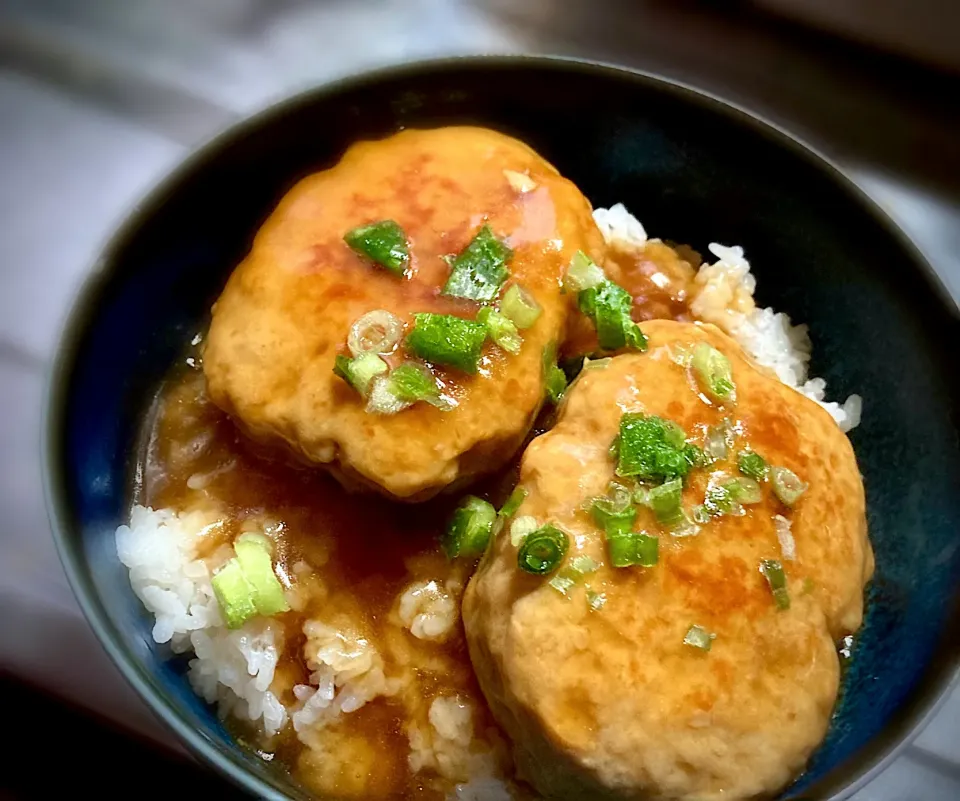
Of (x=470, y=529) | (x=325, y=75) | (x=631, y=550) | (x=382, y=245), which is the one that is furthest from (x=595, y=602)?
(x=325, y=75)

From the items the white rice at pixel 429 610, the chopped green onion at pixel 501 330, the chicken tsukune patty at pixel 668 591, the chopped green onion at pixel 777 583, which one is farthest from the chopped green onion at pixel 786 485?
the white rice at pixel 429 610

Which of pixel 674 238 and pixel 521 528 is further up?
pixel 674 238

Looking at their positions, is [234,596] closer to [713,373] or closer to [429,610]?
[429,610]

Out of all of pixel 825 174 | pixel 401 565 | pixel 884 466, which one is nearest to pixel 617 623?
pixel 401 565

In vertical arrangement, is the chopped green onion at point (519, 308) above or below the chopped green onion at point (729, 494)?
above

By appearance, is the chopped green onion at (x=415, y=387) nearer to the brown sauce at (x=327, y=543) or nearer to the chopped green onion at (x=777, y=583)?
the brown sauce at (x=327, y=543)

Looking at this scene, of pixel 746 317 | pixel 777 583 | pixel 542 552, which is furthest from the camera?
pixel 746 317
